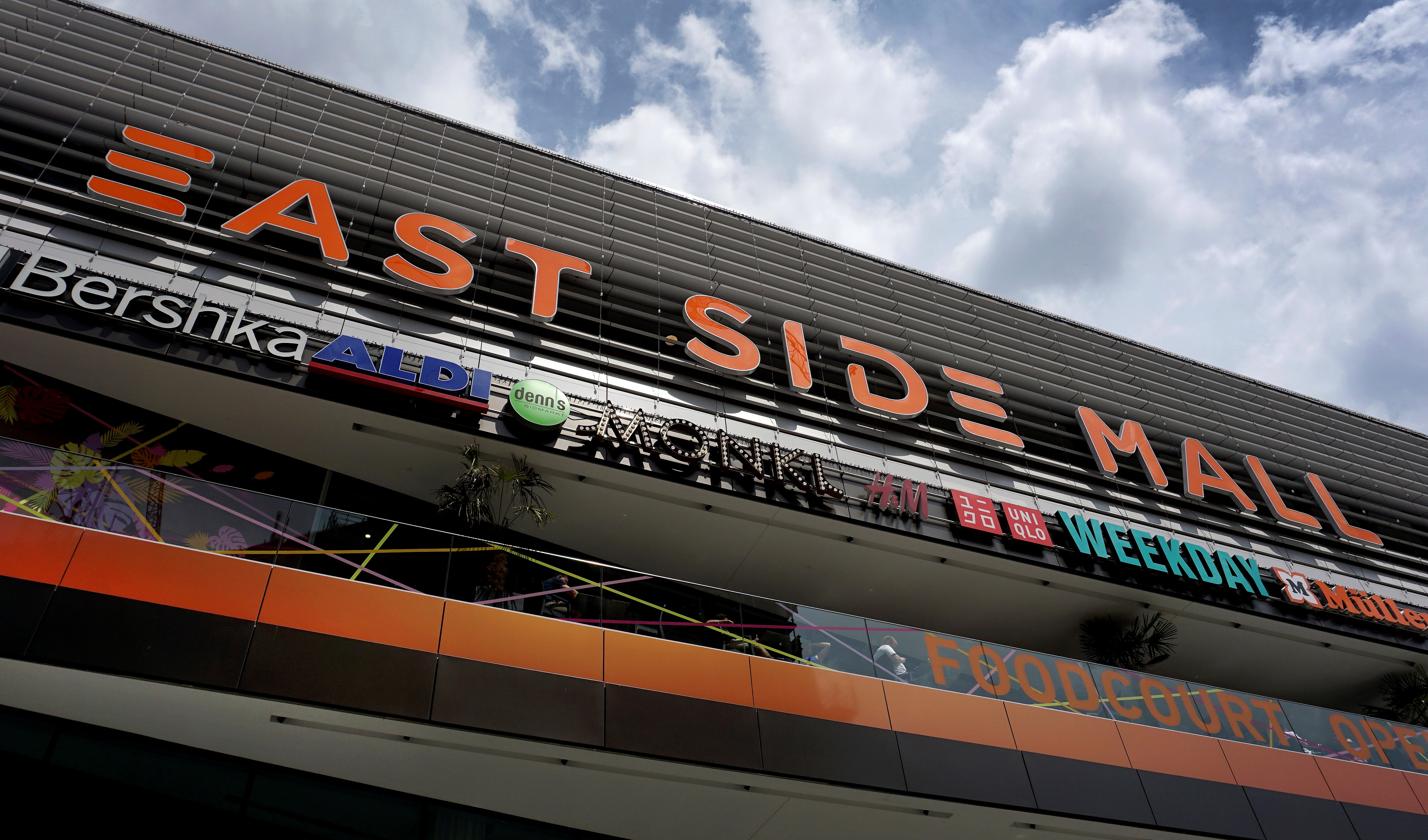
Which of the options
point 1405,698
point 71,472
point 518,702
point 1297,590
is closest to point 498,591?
point 518,702

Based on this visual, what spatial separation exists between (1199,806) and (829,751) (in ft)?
19.7

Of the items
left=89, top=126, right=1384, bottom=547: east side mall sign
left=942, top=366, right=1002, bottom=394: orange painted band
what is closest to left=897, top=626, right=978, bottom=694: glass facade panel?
left=89, top=126, right=1384, bottom=547: east side mall sign

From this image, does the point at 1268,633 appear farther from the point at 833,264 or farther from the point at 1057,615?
the point at 833,264

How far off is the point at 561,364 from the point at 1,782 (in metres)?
9.45

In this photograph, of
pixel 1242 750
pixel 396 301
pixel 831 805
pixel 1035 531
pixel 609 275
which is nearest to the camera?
pixel 831 805

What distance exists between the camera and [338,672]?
898 centimetres

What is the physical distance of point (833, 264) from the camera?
69.7 feet

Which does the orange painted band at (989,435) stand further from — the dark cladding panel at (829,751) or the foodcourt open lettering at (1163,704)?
the dark cladding panel at (829,751)

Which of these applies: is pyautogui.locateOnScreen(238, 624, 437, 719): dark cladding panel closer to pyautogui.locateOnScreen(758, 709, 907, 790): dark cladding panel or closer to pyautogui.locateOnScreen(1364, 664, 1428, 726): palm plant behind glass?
pyautogui.locateOnScreen(758, 709, 907, 790): dark cladding panel

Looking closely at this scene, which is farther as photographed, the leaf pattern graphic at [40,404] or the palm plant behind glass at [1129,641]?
the palm plant behind glass at [1129,641]

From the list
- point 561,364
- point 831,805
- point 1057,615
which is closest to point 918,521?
point 1057,615

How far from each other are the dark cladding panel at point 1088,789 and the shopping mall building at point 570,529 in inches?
2.9

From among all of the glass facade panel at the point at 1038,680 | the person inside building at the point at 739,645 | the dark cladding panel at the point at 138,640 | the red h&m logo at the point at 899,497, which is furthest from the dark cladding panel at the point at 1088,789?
the dark cladding panel at the point at 138,640

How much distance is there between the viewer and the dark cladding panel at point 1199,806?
39.3ft
